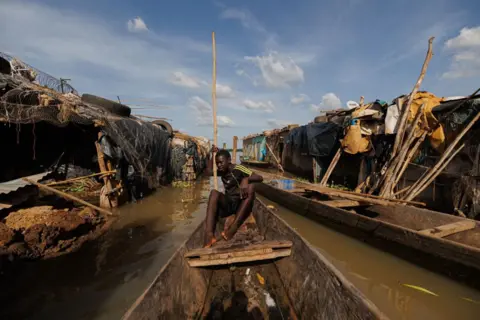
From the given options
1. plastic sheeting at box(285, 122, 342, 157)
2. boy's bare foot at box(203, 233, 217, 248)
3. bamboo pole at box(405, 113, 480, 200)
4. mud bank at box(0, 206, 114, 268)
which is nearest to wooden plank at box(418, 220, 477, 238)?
bamboo pole at box(405, 113, 480, 200)

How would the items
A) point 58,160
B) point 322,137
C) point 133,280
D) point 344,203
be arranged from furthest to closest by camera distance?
point 322,137, point 58,160, point 344,203, point 133,280

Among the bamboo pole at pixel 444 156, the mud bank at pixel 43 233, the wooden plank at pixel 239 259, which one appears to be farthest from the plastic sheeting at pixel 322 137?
the mud bank at pixel 43 233

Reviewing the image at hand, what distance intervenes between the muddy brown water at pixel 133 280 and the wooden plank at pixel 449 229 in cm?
67

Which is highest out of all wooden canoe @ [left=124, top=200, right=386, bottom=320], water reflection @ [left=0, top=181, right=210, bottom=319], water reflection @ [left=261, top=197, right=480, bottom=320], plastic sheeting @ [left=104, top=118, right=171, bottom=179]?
plastic sheeting @ [left=104, top=118, right=171, bottom=179]

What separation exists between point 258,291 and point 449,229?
12.3 ft

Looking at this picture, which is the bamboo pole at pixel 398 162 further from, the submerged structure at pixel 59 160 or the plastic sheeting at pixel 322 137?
the submerged structure at pixel 59 160

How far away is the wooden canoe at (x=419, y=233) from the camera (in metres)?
3.74

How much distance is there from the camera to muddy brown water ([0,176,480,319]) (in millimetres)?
3330

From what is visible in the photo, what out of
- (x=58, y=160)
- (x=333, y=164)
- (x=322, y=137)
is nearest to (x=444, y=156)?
(x=333, y=164)

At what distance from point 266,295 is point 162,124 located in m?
12.1

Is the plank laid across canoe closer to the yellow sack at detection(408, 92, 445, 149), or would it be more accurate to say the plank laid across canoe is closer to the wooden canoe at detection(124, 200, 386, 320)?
the wooden canoe at detection(124, 200, 386, 320)

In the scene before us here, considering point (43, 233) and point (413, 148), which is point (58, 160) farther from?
point (413, 148)

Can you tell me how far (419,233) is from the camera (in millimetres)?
4223

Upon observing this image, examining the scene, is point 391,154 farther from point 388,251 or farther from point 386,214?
point 388,251
